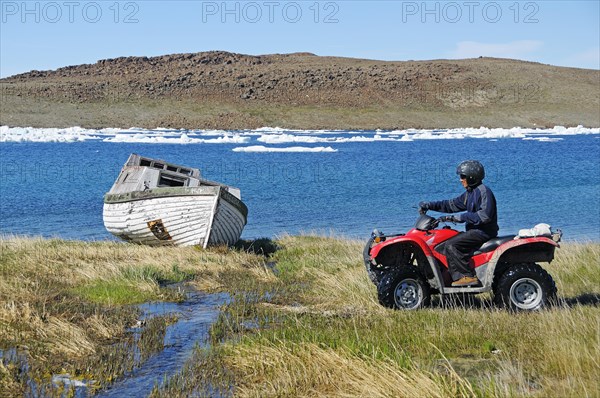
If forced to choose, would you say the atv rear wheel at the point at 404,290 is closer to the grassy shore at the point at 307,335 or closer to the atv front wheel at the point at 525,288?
the grassy shore at the point at 307,335

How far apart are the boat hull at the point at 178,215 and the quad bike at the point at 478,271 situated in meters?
6.67

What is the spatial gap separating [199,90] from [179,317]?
104m

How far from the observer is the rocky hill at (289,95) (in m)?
98.0

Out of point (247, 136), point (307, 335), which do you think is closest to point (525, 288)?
point (307, 335)

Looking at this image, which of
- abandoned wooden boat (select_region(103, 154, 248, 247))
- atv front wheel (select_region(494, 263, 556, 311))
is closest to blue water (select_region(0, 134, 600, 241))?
abandoned wooden boat (select_region(103, 154, 248, 247))

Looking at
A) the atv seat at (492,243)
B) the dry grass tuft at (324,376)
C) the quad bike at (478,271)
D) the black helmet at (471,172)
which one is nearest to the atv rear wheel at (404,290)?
the quad bike at (478,271)

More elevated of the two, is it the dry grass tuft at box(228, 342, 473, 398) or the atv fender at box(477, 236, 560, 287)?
the atv fender at box(477, 236, 560, 287)

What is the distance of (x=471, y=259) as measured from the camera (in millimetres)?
9172

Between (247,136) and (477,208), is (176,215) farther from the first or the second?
(247,136)

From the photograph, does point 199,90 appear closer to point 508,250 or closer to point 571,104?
point 571,104

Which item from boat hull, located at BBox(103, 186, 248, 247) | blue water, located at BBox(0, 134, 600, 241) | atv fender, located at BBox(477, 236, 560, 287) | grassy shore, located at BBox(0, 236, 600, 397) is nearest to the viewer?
grassy shore, located at BBox(0, 236, 600, 397)

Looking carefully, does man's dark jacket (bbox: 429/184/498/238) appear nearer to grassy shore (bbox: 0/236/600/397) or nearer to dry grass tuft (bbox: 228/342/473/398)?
grassy shore (bbox: 0/236/600/397)

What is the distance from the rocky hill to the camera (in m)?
98.0

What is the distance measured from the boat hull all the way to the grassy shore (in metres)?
2.63
